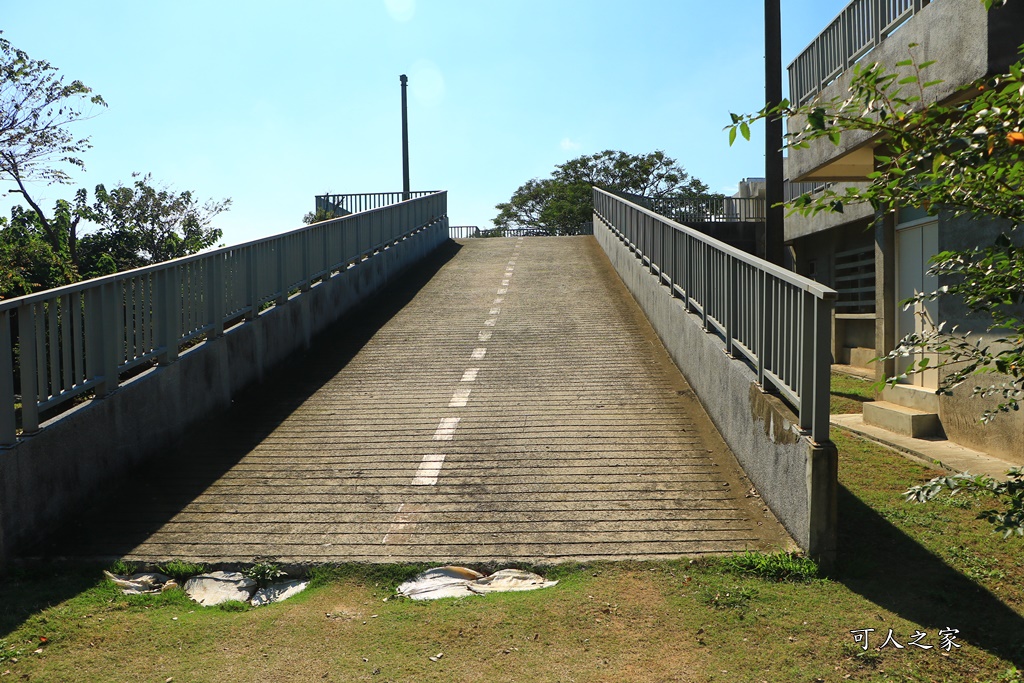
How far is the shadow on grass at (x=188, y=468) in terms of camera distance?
585cm

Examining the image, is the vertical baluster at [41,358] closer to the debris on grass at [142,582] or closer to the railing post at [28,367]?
the railing post at [28,367]

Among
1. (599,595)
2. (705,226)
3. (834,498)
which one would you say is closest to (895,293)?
(834,498)

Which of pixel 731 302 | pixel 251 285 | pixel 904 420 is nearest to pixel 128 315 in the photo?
pixel 251 285

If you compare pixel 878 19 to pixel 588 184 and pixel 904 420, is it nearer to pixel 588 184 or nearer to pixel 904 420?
pixel 904 420

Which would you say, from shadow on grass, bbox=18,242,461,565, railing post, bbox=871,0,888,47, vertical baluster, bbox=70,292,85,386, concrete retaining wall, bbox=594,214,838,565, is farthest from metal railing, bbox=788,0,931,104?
vertical baluster, bbox=70,292,85,386

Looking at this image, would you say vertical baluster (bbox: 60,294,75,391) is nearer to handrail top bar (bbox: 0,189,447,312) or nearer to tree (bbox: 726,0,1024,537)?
handrail top bar (bbox: 0,189,447,312)

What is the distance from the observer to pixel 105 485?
664 centimetres

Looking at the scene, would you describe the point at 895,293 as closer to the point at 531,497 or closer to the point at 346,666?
the point at 531,497

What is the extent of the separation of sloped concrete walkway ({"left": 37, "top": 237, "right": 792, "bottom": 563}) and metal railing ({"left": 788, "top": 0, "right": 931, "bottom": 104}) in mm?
4669

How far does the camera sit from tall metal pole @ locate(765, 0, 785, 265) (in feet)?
41.1

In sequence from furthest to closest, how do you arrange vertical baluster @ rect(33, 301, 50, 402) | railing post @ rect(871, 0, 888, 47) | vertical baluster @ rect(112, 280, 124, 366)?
railing post @ rect(871, 0, 888, 47) < vertical baluster @ rect(112, 280, 124, 366) < vertical baluster @ rect(33, 301, 50, 402)

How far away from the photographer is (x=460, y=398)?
8.94m

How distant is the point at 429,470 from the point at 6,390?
314 cm

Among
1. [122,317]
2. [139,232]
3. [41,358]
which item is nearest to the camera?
[41,358]
